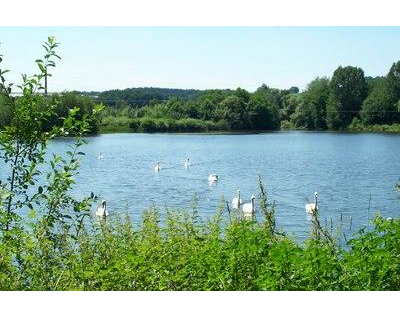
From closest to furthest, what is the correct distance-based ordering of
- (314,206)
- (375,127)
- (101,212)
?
(314,206), (101,212), (375,127)

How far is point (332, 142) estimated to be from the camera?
59.3 meters

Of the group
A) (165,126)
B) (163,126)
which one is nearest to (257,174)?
(165,126)

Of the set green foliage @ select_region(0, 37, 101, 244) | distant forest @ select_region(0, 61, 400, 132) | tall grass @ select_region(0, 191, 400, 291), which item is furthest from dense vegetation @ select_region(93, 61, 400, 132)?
tall grass @ select_region(0, 191, 400, 291)

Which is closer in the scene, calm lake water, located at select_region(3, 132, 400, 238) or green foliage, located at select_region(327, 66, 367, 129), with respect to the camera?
calm lake water, located at select_region(3, 132, 400, 238)

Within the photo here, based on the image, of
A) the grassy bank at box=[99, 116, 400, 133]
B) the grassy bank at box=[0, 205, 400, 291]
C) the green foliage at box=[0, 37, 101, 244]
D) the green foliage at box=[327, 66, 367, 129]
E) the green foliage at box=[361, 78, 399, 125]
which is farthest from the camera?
the green foliage at box=[327, 66, 367, 129]

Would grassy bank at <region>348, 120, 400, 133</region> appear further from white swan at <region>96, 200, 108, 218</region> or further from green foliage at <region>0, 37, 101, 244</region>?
green foliage at <region>0, 37, 101, 244</region>

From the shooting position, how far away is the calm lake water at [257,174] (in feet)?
67.1

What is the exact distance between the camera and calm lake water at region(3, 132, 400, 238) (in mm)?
20453

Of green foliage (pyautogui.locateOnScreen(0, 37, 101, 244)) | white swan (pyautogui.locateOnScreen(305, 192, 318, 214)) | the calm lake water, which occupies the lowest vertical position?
the calm lake water

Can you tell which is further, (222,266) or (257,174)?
(257,174)

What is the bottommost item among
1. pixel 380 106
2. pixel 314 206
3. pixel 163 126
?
pixel 163 126

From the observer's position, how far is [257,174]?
94.7 feet

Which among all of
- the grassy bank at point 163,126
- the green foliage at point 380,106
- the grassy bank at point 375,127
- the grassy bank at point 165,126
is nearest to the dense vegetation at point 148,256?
the grassy bank at point 163,126

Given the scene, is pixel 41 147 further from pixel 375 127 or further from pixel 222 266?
pixel 375 127
